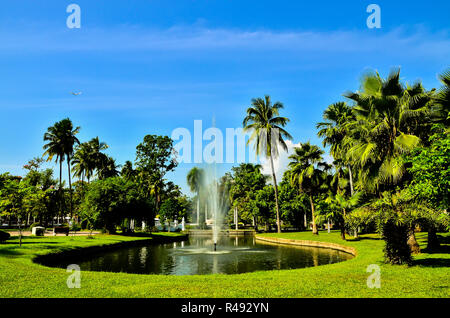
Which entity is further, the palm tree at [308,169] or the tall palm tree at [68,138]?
the tall palm tree at [68,138]

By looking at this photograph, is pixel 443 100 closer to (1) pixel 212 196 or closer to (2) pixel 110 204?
(1) pixel 212 196

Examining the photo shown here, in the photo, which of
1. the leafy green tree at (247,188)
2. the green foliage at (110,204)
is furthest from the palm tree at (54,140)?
the leafy green tree at (247,188)

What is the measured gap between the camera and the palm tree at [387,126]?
60.3ft

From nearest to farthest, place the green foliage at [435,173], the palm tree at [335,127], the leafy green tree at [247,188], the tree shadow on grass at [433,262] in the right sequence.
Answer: the green foliage at [435,173]
the tree shadow on grass at [433,262]
the palm tree at [335,127]
the leafy green tree at [247,188]

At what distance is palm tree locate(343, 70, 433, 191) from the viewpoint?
1838cm

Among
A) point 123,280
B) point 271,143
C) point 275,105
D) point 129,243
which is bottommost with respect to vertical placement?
point 129,243

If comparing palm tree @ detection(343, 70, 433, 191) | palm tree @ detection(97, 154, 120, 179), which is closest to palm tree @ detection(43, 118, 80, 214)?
palm tree @ detection(97, 154, 120, 179)

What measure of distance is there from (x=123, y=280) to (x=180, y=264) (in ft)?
28.0

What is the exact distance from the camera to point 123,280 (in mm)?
11273

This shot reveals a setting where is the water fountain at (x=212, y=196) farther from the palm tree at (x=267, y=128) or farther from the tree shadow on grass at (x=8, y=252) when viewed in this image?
the tree shadow on grass at (x=8, y=252)

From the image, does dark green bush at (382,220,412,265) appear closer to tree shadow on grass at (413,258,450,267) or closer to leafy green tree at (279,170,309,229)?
tree shadow on grass at (413,258,450,267)

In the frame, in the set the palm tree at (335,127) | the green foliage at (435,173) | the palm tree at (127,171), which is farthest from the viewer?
the palm tree at (127,171)
